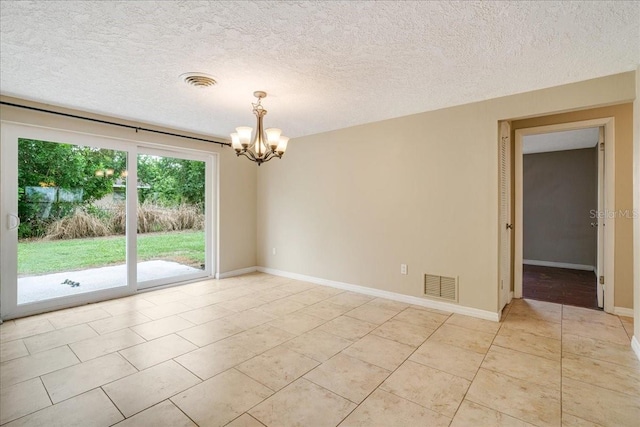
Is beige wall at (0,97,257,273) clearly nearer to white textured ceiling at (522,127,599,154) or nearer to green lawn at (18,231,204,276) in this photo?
green lawn at (18,231,204,276)

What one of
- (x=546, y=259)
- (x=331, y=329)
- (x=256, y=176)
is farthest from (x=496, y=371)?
(x=546, y=259)

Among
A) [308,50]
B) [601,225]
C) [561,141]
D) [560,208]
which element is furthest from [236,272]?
[560,208]

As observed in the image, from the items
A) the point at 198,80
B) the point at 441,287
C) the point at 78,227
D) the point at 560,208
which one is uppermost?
the point at 198,80

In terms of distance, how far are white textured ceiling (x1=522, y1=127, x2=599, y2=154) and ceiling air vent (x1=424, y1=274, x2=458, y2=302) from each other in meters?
3.00

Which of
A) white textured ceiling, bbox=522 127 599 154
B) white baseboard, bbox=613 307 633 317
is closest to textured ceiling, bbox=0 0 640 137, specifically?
white baseboard, bbox=613 307 633 317

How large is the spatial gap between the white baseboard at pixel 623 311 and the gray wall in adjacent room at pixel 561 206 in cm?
312

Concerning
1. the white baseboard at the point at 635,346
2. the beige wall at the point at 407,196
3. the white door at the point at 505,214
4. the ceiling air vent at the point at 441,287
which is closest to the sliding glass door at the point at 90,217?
the beige wall at the point at 407,196

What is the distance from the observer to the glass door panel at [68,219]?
3.53 m

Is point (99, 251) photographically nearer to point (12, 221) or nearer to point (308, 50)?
point (12, 221)

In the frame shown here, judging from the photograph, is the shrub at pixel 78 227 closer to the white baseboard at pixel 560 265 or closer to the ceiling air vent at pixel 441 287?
the ceiling air vent at pixel 441 287

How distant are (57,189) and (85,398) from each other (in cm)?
283

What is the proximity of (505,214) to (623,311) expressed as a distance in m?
1.62

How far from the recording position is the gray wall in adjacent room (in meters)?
6.08

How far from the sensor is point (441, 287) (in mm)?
3709
